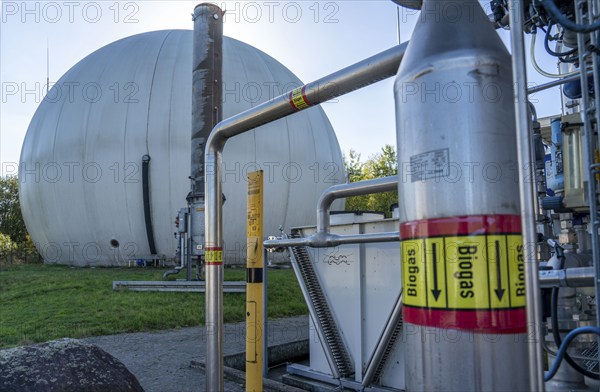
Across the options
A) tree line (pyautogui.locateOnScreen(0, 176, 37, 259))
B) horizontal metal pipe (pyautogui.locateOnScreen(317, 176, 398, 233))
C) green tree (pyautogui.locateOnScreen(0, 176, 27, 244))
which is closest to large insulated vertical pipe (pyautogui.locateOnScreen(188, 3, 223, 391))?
horizontal metal pipe (pyautogui.locateOnScreen(317, 176, 398, 233))

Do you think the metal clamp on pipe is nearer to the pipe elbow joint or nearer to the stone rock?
the pipe elbow joint

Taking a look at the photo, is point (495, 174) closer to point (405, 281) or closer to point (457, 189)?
point (457, 189)

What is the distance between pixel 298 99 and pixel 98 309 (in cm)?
621

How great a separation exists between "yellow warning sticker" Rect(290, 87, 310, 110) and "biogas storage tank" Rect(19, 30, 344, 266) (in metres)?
12.7

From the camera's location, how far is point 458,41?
1580 mm

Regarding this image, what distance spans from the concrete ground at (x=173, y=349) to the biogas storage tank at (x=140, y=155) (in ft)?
29.3

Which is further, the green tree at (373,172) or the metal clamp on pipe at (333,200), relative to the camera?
the green tree at (373,172)

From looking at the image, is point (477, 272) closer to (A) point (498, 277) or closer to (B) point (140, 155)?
(A) point (498, 277)

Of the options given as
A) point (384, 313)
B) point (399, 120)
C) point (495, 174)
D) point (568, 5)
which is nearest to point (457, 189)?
point (495, 174)

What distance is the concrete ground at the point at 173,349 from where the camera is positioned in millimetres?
4023

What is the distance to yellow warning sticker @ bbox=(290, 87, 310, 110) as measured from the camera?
7.62 feet

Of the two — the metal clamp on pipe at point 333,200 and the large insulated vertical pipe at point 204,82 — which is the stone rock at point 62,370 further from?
the large insulated vertical pipe at point 204,82

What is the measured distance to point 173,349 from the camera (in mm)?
5137

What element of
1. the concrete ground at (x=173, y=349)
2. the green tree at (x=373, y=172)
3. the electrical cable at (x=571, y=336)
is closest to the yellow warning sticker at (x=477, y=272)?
the electrical cable at (x=571, y=336)
